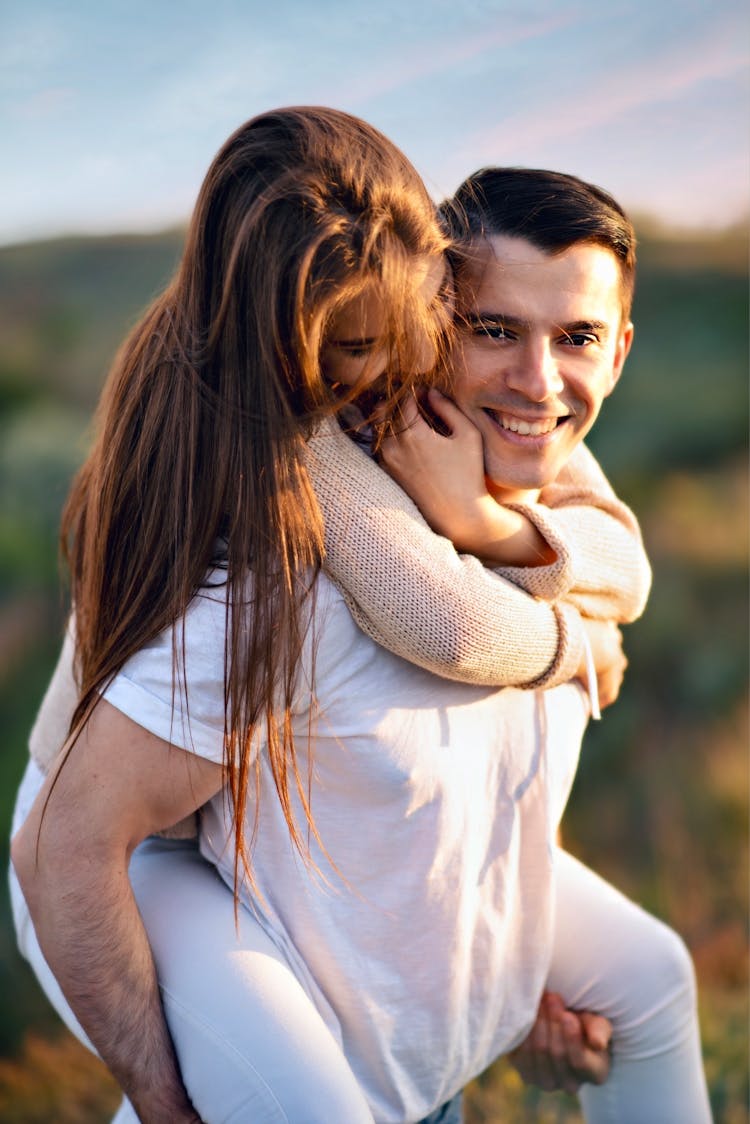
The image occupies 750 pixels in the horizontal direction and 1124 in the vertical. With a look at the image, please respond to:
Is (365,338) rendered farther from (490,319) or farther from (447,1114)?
(447,1114)

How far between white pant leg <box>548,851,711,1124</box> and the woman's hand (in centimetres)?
62

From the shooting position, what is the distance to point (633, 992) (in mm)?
1703

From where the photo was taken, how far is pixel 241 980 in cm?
131

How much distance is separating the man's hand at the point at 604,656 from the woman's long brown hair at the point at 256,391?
0.52m

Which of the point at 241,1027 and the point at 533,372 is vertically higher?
the point at 533,372

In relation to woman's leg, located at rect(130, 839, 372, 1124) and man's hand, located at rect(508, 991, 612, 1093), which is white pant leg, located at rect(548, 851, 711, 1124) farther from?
woman's leg, located at rect(130, 839, 372, 1124)

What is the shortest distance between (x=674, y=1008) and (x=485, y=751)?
63cm

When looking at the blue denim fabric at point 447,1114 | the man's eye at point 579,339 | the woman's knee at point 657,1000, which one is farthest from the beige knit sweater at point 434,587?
the blue denim fabric at point 447,1114

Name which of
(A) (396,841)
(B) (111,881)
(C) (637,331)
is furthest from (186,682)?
(C) (637,331)

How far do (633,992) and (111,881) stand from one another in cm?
89

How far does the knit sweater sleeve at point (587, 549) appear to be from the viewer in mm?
1421

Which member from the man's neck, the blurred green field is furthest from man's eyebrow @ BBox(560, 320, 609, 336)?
the blurred green field

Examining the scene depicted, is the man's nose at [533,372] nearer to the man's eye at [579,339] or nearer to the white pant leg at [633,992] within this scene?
the man's eye at [579,339]

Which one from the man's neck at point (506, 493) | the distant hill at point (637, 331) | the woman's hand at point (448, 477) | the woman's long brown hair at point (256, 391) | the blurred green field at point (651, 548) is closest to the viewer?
the woman's long brown hair at point (256, 391)
